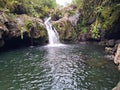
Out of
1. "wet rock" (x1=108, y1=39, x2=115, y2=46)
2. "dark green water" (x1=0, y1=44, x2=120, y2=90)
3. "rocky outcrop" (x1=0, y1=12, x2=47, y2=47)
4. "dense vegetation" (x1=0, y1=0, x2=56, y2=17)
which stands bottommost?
"dark green water" (x1=0, y1=44, x2=120, y2=90)

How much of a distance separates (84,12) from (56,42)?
973 cm

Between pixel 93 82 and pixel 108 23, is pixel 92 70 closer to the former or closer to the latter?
pixel 93 82

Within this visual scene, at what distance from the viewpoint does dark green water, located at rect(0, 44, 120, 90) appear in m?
15.8

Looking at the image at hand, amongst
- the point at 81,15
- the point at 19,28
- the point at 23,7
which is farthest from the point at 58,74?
the point at 81,15

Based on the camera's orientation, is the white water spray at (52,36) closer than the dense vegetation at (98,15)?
No

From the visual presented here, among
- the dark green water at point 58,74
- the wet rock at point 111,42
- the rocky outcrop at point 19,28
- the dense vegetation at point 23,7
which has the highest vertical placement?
the dense vegetation at point 23,7

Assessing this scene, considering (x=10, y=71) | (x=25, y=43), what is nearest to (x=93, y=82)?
(x=10, y=71)

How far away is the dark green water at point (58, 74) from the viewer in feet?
51.8

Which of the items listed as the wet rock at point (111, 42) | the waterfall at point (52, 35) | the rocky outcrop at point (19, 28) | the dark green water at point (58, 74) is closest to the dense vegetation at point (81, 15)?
the rocky outcrop at point (19, 28)

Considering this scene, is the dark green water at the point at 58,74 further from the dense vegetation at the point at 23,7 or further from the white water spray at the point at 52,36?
the white water spray at the point at 52,36

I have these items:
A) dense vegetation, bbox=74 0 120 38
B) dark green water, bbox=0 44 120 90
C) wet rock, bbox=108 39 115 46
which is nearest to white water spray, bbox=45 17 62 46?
dense vegetation, bbox=74 0 120 38

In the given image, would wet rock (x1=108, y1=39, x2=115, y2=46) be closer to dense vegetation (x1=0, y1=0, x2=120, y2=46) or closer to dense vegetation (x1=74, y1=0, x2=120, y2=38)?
dense vegetation (x1=0, y1=0, x2=120, y2=46)

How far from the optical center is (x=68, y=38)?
1709 inches

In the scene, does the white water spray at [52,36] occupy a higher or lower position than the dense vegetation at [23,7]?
lower
